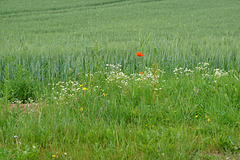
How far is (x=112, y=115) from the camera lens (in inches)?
109

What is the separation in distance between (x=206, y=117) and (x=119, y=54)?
291 centimetres

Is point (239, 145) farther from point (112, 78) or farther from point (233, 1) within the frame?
point (233, 1)

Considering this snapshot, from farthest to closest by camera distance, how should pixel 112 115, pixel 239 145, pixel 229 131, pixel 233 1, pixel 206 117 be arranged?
1. pixel 233 1
2. pixel 112 115
3. pixel 206 117
4. pixel 229 131
5. pixel 239 145

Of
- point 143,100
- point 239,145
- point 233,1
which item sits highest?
point 233,1

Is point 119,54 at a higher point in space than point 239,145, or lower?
higher

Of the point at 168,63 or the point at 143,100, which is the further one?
the point at 168,63

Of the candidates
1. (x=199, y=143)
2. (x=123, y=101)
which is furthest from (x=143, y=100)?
(x=199, y=143)

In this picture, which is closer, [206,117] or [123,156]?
[123,156]

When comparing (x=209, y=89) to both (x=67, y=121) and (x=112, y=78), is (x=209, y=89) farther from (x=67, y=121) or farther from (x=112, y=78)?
(x=67, y=121)

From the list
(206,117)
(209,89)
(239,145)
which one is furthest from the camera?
(209,89)

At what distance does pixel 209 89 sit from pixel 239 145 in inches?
46.1

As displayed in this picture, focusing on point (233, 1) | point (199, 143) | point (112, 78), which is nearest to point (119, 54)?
point (112, 78)

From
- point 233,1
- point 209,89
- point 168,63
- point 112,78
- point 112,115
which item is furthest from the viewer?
point 233,1

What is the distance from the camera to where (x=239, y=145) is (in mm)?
2076
